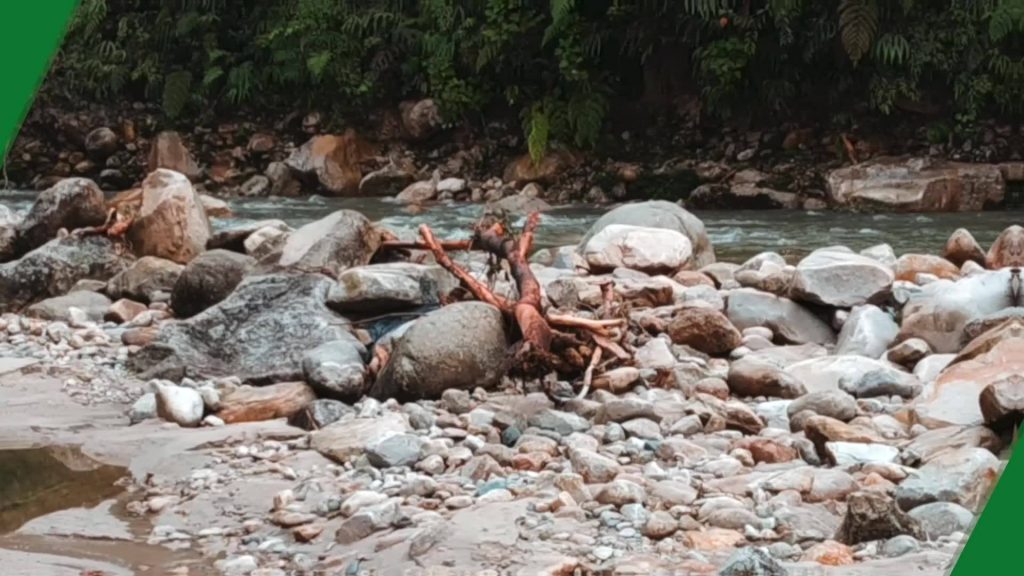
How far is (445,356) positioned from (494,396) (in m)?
0.13

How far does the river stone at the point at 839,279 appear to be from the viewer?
2.07 metres

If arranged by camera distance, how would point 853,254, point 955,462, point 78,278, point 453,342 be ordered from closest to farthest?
1. point 955,462
2. point 853,254
3. point 78,278
4. point 453,342

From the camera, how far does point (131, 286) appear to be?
2637 millimetres

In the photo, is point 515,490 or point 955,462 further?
point 515,490

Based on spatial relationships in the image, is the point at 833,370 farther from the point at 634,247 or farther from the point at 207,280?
the point at 207,280

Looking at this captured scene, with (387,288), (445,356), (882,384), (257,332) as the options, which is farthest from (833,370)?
(257,332)

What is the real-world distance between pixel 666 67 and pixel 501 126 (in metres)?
0.25

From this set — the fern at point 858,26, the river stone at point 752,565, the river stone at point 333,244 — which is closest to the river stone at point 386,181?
the river stone at point 333,244

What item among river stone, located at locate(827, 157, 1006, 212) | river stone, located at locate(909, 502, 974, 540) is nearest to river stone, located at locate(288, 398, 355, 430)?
river stone, located at locate(827, 157, 1006, 212)

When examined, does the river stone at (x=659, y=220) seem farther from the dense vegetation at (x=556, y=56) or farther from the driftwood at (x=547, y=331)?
the driftwood at (x=547, y=331)

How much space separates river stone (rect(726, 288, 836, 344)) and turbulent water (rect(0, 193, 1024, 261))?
0.89 ft

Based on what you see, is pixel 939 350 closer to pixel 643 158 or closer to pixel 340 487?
pixel 643 158

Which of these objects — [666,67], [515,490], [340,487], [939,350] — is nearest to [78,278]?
[340,487]

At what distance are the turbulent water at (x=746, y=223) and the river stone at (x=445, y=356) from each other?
0.40 metres
